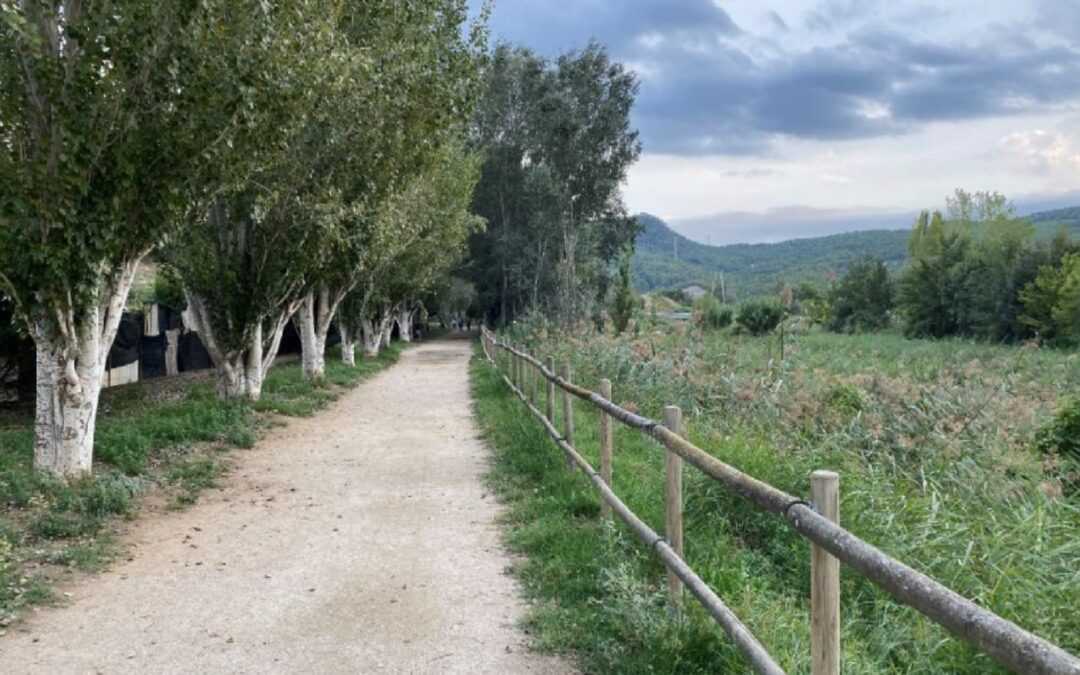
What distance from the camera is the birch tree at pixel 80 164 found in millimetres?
7562

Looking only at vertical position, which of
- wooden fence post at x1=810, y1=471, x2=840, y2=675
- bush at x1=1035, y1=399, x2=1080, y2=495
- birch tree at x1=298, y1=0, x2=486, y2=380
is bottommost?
bush at x1=1035, y1=399, x2=1080, y2=495

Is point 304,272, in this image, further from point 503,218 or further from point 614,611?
point 503,218

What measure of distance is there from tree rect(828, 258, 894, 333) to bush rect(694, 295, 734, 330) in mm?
19267

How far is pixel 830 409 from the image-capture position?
9.10m

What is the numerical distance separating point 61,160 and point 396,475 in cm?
464

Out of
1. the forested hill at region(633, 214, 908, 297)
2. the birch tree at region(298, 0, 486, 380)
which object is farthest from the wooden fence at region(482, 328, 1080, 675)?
the forested hill at region(633, 214, 908, 297)

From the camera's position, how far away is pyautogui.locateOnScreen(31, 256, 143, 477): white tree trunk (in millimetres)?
8047

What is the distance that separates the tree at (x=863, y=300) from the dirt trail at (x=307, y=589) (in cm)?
5582

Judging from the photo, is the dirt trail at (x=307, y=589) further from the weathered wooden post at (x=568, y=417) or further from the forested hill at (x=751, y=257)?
the forested hill at (x=751, y=257)

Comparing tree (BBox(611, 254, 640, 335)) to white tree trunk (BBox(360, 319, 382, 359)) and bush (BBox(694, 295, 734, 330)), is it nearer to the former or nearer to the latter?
bush (BBox(694, 295, 734, 330))

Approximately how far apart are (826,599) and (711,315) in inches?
1035

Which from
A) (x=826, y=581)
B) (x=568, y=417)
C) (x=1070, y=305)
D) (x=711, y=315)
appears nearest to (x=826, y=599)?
(x=826, y=581)

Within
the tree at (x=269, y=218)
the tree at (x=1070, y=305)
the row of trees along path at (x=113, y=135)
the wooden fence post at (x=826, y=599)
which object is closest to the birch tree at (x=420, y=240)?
the tree at (x=269, y=218)

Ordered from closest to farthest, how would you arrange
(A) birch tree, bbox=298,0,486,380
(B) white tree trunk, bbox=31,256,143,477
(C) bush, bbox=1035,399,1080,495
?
(C) bush, bbox=1035,399,1080,495
(B) white tree trunk, bbox=31,256,143,477
(A) birch tree, bbox=298,0,486,380
